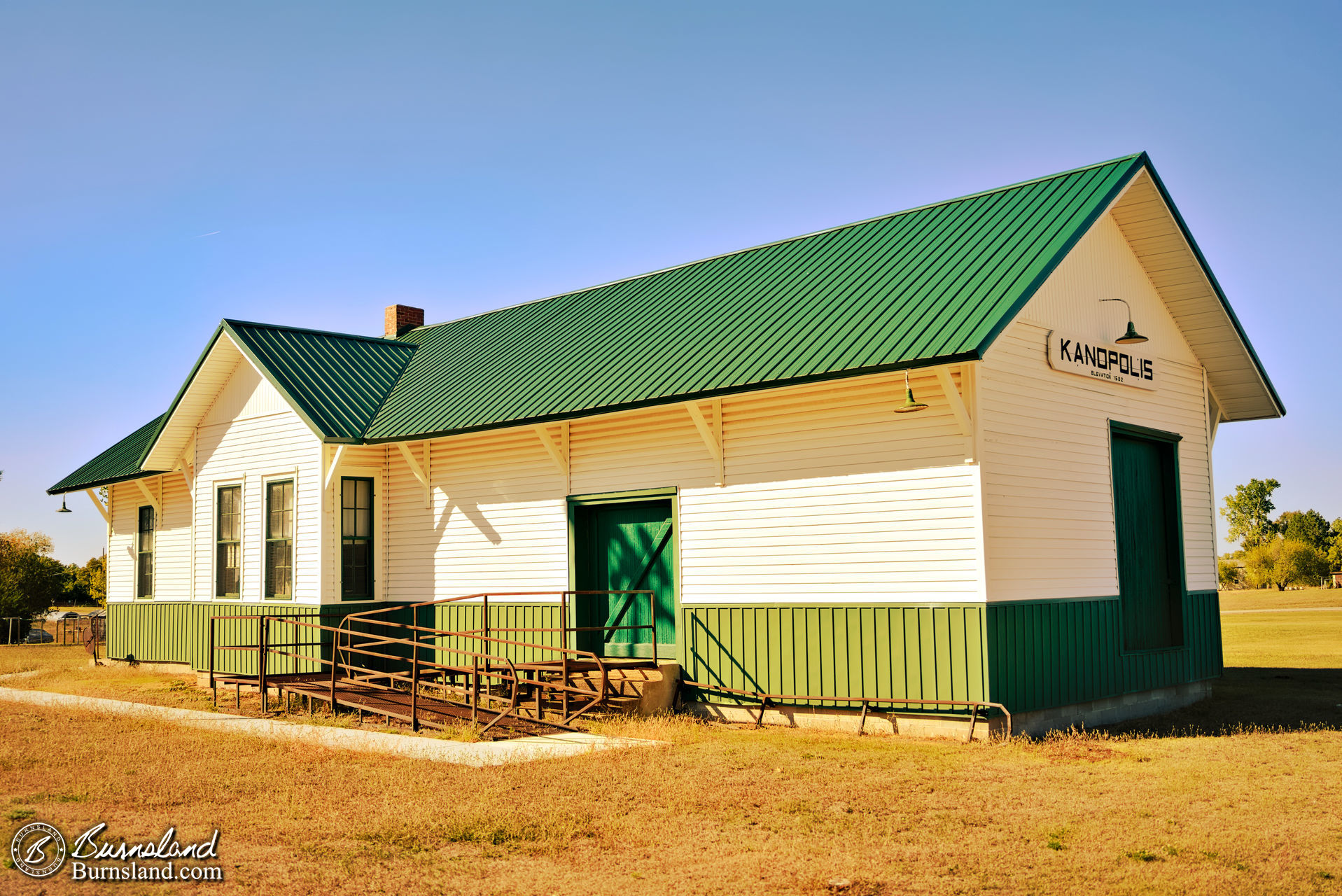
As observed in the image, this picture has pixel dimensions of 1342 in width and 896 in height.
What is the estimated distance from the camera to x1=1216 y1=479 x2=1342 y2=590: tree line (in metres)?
74.3

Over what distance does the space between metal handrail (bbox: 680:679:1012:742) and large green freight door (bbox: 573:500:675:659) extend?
0.99 metres

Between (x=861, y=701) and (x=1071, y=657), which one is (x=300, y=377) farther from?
(x=1071, y=657)

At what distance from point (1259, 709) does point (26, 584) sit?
126 ft

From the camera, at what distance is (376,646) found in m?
17.0

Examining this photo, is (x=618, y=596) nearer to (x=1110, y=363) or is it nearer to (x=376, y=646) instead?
(x=376, y=646)

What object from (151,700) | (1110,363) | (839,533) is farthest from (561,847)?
(151,700)

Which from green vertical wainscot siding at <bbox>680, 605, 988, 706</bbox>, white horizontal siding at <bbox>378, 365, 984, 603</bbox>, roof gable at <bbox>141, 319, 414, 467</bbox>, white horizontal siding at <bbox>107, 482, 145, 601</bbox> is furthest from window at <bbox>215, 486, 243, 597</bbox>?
green vertical wainscot siding at <bbox>680, 605, 988, 706</bbox>

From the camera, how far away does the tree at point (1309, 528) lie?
8898 cm

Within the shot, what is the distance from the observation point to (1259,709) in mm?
14508

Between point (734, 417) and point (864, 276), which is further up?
point (864, 276)

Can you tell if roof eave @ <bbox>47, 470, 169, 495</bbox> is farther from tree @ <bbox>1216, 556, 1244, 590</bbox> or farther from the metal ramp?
tree @ <bbox>1216, 556, 1244, 590</bbox>

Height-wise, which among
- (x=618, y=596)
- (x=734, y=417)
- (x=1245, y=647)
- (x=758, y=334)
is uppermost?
(x=758, y=334)

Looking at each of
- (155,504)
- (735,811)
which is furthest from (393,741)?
(155,504)

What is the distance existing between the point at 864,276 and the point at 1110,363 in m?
3.44
